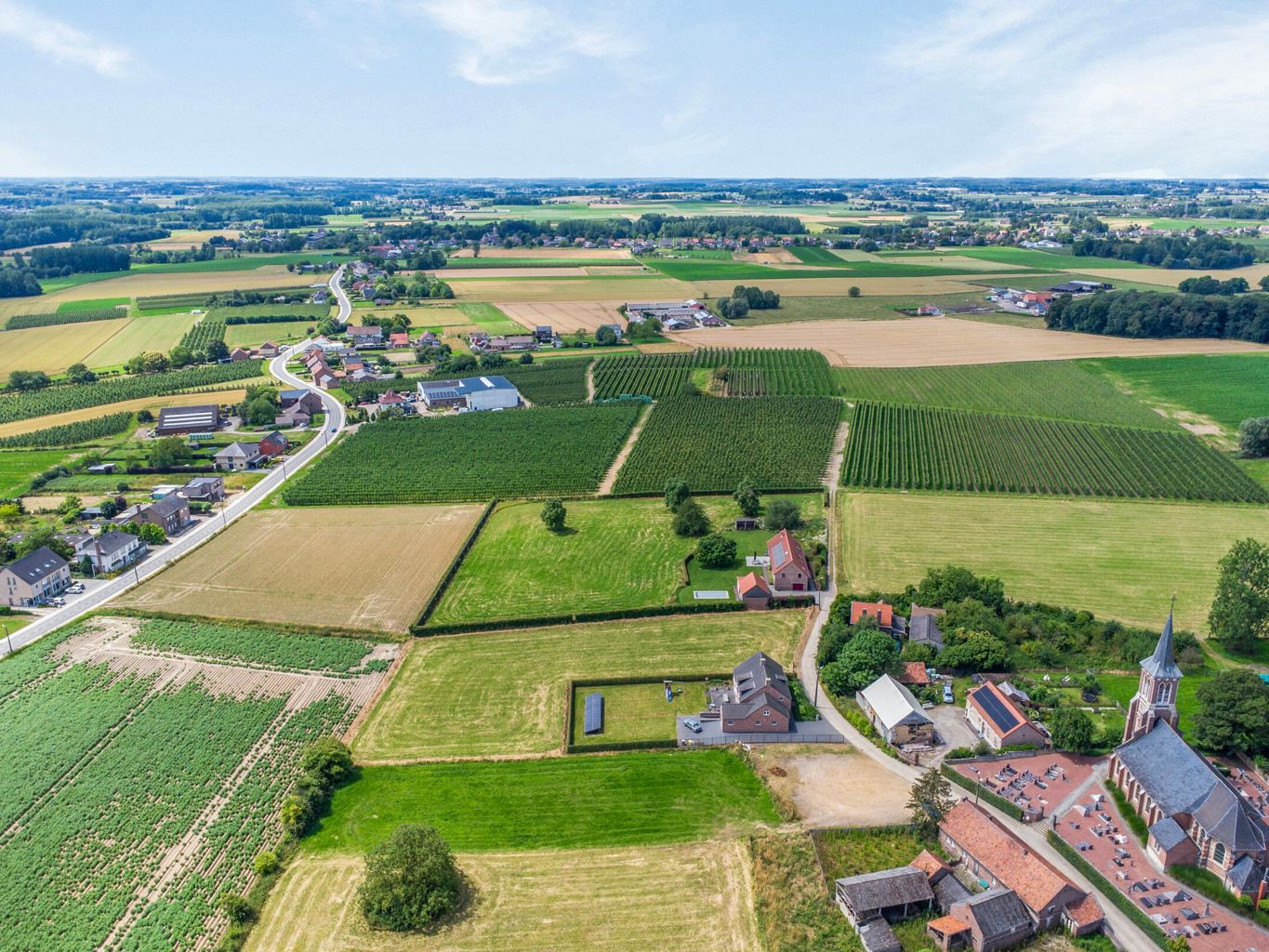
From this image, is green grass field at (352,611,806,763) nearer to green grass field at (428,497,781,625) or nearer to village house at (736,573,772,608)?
village house at (736,573,772,608)

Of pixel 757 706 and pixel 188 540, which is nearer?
pixel 757 706

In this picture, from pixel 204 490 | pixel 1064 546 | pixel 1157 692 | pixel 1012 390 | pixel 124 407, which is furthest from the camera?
pixel 1012 390

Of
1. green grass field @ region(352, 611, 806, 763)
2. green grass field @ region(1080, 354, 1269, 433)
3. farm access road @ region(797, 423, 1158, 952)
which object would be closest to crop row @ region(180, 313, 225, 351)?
green grass field @ region(352, 611, 806, 763)

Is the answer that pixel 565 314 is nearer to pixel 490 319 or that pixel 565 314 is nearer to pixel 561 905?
pixel 490 319

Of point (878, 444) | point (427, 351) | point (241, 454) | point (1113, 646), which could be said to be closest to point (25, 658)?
point (241, 454)

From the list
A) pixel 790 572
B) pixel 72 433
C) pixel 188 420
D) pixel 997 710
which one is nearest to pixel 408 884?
pixel 997 710

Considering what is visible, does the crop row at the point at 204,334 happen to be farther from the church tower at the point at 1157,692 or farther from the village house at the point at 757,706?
the church tower at the point at 1157,692
